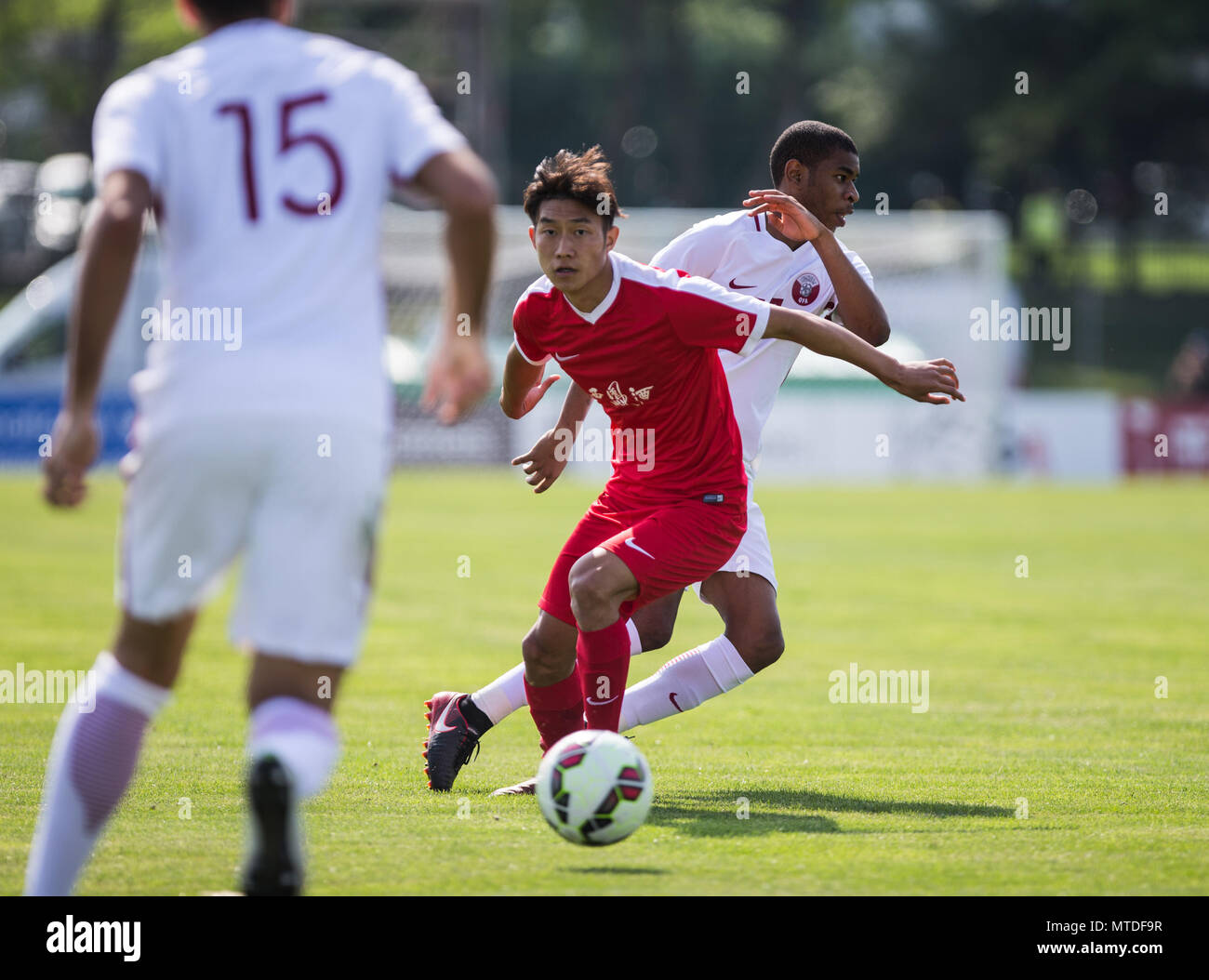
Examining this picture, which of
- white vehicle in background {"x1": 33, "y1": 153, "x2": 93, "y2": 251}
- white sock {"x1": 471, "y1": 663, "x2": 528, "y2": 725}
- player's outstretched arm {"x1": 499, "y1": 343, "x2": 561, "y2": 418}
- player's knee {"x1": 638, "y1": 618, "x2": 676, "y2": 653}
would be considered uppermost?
white vehicle in background {"x1": 33, "y1": 153, "x2": 93, "y2": 251}

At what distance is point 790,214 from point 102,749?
10.1 feet

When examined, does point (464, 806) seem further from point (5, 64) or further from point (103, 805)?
point (5, 64)

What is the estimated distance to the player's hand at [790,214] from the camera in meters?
5.68

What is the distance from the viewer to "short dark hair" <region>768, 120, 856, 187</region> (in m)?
6.42

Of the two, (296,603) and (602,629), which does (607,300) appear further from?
(296,603)

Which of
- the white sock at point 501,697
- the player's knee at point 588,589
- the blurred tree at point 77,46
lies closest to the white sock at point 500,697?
the white sock at point 501,697

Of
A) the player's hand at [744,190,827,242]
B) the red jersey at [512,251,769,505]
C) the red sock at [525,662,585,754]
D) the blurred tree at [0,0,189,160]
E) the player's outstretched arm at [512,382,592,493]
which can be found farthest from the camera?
the blurred tree at [0,0,189,160]

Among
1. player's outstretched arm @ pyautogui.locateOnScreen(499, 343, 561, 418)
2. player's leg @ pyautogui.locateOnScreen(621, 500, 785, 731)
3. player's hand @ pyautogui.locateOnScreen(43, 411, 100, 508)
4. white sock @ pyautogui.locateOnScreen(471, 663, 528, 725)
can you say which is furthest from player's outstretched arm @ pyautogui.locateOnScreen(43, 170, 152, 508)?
player's leg @ pyautogui.locateOnScreen(621, 500, 785, 731)

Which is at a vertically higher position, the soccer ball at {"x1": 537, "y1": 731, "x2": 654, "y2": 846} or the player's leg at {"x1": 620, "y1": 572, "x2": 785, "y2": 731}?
the player's leg at {"x1": 620, "y1": 572, "x2": 785, "y2": 731}

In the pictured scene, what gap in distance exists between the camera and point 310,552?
3.50 meters

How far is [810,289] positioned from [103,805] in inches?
145

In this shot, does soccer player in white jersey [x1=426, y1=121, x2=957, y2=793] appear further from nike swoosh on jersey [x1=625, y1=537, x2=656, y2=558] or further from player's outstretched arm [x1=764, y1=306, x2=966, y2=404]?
player's outstretched arm [x1=764, y1=306, x2=966, y2=404]

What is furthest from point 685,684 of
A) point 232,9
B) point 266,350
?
point 232,9

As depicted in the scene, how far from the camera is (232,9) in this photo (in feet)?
12.0
